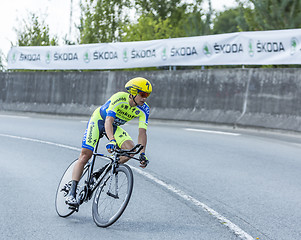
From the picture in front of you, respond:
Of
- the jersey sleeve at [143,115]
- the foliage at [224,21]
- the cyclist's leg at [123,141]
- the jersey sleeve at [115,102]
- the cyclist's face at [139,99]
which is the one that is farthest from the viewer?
the foliage at [224,21]

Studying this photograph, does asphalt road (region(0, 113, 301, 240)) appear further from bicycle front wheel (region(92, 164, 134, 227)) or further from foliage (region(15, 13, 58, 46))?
foliage (region(15, 13, 58, 46))

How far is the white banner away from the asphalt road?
2625mm

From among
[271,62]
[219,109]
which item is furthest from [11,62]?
[271,62]

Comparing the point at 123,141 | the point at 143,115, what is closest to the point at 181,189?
the point at 123,141

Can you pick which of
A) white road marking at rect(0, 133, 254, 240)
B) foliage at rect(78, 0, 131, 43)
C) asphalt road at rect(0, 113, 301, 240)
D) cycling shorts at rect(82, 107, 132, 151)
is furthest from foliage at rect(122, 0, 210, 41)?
cycling shorts at rect(82, 107, 132, 151)

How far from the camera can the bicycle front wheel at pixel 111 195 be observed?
5.13m

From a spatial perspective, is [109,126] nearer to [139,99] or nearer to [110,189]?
[139,99]

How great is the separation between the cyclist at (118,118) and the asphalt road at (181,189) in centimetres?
58

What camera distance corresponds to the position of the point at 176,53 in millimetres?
17016

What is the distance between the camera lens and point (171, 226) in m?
5.42

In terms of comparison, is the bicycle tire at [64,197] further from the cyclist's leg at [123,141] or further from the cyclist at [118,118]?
the cyclist's leg at [123,141]

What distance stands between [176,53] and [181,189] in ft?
33.7

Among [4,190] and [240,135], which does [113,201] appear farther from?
[240,135]

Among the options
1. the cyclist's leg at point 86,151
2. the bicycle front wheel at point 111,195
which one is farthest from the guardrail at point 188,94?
the bicycle front wheel at point 111,195
